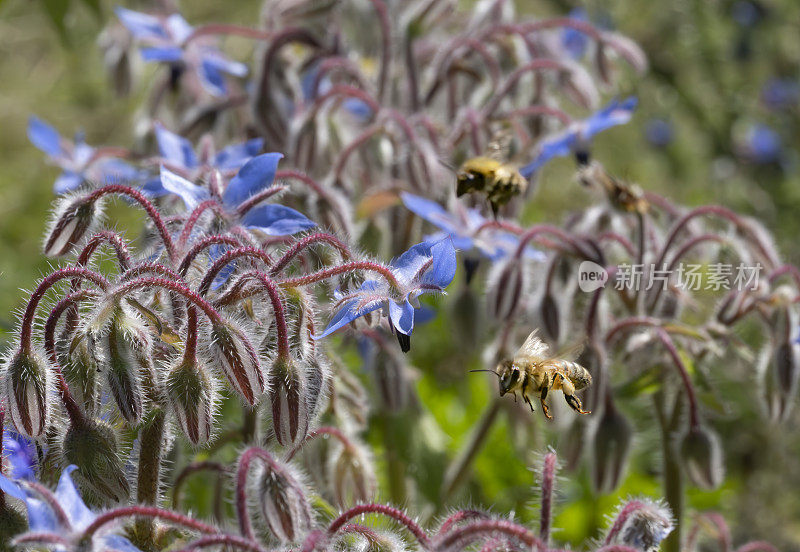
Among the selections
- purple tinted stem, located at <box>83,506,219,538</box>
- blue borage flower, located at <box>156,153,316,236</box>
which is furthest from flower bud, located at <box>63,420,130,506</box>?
blue borage flower, located at <box>156,153,316,236</box>

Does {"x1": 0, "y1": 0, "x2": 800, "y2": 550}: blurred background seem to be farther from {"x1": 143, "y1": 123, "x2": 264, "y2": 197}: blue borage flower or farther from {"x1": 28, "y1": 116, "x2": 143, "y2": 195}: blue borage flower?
{"x1": 143, "y1": 123, "x2": 264, "y2": 197}: blue borage flower

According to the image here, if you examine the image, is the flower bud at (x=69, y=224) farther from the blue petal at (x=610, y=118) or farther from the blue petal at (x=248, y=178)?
the blue petal at (x=610, y=118)

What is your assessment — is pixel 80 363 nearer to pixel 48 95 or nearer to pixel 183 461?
pixel 183 461

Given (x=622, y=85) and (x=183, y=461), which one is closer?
(x=183, y=461)

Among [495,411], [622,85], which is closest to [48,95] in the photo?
[622,85]

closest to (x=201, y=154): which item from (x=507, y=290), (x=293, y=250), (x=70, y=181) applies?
(x=70, y=181)

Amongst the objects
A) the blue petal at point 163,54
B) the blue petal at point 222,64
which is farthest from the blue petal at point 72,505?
the blue petal at point 222,64

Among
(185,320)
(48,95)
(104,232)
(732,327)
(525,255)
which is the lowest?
(48,95)
